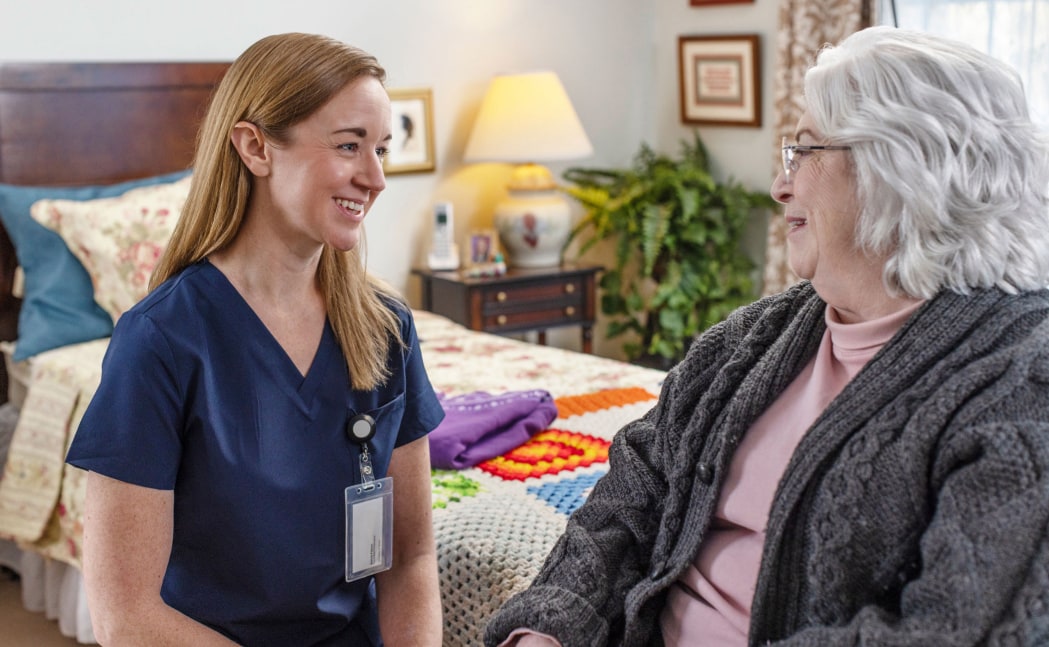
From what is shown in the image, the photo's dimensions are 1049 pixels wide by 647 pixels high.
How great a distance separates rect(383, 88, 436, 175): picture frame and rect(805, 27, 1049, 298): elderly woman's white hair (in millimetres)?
3242

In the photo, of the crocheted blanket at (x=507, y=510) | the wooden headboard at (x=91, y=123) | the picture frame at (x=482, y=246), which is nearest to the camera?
the crocheted blanket at (x=507, y=510)

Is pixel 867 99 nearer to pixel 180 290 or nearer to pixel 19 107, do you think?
pixel 180 290

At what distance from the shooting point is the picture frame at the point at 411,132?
14.6 feet

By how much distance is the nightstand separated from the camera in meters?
4.30

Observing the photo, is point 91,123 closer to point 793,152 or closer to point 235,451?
point 235,451

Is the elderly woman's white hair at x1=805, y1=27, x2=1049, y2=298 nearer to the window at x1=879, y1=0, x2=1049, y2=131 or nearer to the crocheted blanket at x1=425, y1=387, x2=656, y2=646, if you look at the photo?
the crocheted blanket at x1=425, y1=387, x2=656, y2=646

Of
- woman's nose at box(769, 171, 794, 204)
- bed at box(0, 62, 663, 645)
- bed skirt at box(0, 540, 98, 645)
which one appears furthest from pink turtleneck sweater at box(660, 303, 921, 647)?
bed skirt at box(0, 540, 98, 645)

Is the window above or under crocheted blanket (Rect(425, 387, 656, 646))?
above

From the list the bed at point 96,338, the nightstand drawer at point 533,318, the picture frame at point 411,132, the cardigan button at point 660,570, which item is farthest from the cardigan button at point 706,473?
the picture frame at point 411,132

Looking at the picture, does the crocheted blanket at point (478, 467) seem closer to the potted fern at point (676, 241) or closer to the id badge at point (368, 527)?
the id badge at point (368, 527)

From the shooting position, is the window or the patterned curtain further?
the patterned curtain

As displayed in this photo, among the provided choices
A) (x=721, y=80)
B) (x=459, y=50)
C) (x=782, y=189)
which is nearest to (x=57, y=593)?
(x=782, y=189)

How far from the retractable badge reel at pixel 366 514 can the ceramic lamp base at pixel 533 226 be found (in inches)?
115

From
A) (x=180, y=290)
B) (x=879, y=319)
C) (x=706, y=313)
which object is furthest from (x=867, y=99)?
(x=706, y=313)
